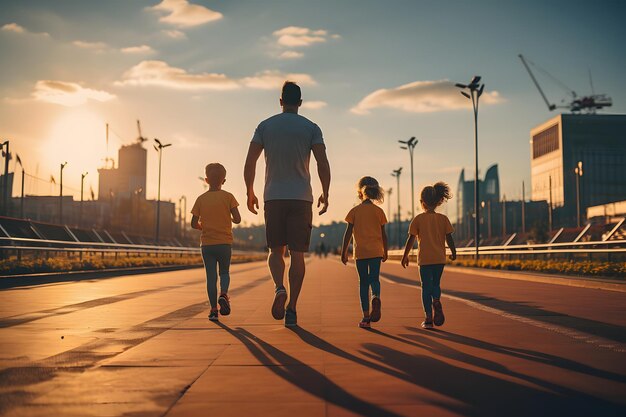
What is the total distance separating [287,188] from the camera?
7426 millimetres

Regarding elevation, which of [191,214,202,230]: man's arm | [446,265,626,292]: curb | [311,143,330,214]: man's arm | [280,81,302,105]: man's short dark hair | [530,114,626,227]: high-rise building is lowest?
[446,265,626,292]: curb

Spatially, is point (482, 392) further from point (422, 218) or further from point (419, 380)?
point (422, 218)

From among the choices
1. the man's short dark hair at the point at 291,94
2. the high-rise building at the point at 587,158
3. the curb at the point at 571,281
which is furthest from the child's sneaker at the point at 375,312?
the high-rise building at the point at 587,158

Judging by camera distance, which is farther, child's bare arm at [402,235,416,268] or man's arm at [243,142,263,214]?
child's bare arm at [402,235,416,268]

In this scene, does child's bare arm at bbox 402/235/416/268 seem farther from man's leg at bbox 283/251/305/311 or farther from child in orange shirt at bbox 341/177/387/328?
man's leg at bbox 283/251/305/311

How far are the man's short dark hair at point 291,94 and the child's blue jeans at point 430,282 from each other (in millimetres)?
2284

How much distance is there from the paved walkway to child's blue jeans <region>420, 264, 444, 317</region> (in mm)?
319

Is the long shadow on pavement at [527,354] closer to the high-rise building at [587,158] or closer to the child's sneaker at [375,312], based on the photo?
the child's sneaker at [375,312]

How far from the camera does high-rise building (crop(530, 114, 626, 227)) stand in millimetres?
153000

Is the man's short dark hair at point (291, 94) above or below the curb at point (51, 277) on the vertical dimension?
above

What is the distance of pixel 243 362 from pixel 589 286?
12.2m

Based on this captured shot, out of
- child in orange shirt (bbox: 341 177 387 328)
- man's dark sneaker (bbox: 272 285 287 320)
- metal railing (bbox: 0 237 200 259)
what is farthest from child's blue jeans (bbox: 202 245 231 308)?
metal railing (bbox: 0 237 200 259)

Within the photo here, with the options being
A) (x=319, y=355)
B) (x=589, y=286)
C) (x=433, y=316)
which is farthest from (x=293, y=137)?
(x=589, y=286)

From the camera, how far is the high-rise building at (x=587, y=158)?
502 feet
